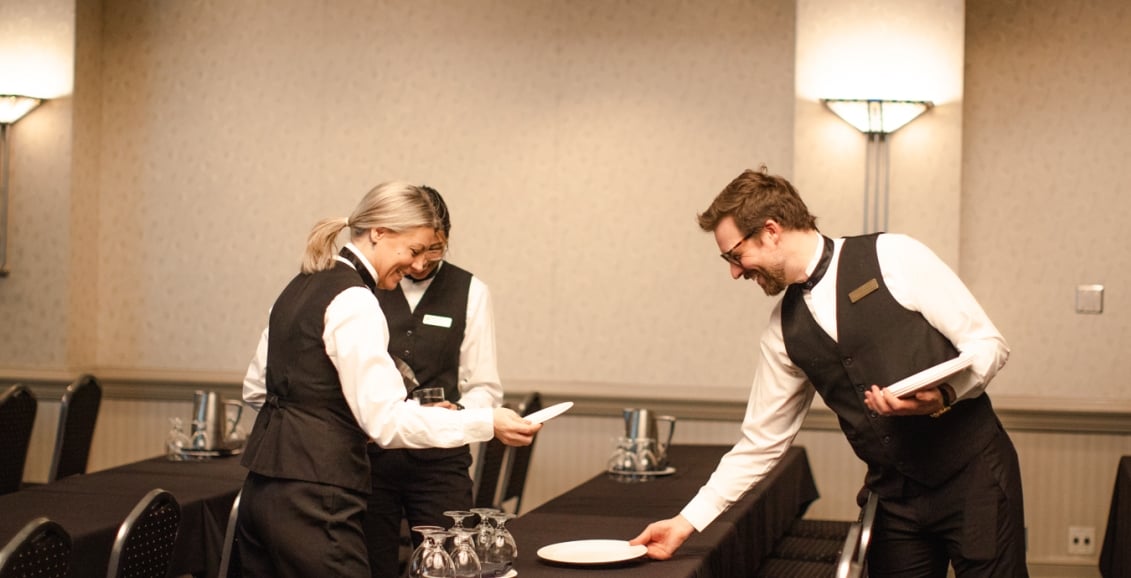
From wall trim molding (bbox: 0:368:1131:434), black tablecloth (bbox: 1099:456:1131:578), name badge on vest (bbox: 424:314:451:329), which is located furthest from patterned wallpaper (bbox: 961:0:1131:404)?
name badge on vest (bbox: 424:314:451:329)

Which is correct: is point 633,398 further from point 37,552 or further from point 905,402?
point 37,552

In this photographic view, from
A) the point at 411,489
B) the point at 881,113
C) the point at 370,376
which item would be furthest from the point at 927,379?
the point at 881,113

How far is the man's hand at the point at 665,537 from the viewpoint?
261cm

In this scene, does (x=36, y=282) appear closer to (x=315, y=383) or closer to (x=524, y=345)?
(x=524, y=345)

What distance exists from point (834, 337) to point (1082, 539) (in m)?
3.20

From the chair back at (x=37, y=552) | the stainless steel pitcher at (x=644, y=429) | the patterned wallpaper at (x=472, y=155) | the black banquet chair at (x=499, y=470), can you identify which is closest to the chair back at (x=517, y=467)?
the black banquet chair at (x=499, y=470)

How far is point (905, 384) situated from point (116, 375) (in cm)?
480

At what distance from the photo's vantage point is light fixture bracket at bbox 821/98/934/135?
5.01 metres

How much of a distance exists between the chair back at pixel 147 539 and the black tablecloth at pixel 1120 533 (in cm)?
287

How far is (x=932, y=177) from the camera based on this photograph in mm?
5062

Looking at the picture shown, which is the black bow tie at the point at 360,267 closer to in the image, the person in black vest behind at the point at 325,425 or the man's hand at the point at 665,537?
the person in black vest behind at the point at 325,425

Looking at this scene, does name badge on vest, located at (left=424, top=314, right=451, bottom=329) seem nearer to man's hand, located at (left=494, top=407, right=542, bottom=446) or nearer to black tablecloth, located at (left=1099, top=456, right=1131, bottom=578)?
man's hand, located at (left=494, top=407, right=542, bottom=446)

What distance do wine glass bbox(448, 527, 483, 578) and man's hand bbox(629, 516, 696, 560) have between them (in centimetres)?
47

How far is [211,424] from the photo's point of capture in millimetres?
4430
